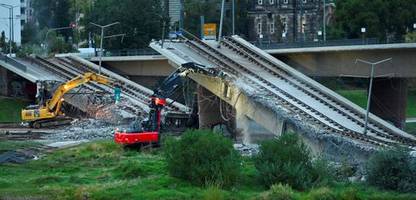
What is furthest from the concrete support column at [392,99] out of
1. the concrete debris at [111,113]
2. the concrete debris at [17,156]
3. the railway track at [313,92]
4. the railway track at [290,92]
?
the concrete debris at [17,156]

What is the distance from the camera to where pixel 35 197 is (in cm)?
3156

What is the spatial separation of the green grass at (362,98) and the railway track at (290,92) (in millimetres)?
17942

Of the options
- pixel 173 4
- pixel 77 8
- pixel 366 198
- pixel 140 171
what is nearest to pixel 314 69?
pixel 140 171

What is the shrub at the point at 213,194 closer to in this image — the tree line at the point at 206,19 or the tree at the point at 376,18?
the tree line at the point at 206,19

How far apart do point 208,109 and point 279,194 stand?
35967 mm

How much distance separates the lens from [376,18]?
310 ft

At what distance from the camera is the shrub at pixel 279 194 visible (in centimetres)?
3058

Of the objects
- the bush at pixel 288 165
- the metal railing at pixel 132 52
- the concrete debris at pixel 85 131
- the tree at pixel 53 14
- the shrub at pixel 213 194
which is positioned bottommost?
the concrete debris at pixel 85 131

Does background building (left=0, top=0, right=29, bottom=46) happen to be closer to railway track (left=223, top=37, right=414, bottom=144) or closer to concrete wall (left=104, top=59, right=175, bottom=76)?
concrete wall (left=104, top=59, right=175, bottom=76)

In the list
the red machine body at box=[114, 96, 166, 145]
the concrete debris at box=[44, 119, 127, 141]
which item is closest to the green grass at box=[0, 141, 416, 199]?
the red machine body at box=[114, 96, 166, 145]

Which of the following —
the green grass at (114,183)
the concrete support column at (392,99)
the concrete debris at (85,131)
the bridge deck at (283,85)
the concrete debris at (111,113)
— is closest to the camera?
the green grass at (114,183)

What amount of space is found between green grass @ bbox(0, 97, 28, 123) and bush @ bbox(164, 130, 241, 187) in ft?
158

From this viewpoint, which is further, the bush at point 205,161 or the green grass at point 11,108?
the green grass at point 11,108

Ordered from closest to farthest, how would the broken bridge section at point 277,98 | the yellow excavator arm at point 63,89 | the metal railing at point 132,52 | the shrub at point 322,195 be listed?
the shrub at point 322,195
the broken bridge section at point 277,98
the yellow excavator arm at point 63,89
the metal railing at point 132,52
